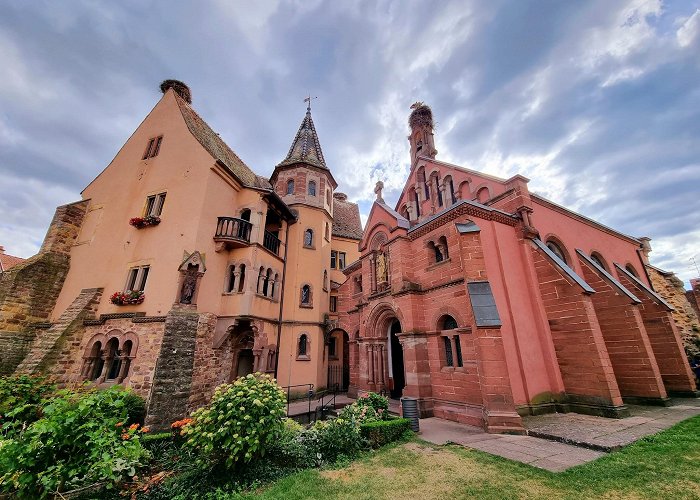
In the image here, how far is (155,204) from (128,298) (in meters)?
5.04

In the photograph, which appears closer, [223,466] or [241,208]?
[223,466]

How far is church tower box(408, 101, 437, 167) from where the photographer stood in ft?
69.6

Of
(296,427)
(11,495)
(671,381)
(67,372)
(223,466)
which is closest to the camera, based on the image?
(11,495)

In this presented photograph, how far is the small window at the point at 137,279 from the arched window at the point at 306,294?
27.9 feet

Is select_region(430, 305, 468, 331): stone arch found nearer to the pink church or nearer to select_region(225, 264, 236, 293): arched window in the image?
the pink church

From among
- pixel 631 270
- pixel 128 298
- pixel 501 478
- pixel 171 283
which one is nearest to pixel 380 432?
pixel 501 478

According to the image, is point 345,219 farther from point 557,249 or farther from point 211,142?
point 557,249

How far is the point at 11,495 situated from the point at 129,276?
1040 centimetres

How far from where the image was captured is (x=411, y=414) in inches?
374

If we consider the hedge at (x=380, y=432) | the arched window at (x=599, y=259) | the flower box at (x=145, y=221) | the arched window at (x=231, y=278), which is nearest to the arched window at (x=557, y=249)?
the arched window at (x=599, y=259)

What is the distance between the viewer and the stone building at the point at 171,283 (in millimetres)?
11828

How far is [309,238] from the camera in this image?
19656 millimetres

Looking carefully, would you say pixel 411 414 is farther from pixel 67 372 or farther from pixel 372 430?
pixel 67 372

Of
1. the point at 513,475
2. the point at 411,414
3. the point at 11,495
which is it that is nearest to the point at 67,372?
the point at 11,495
